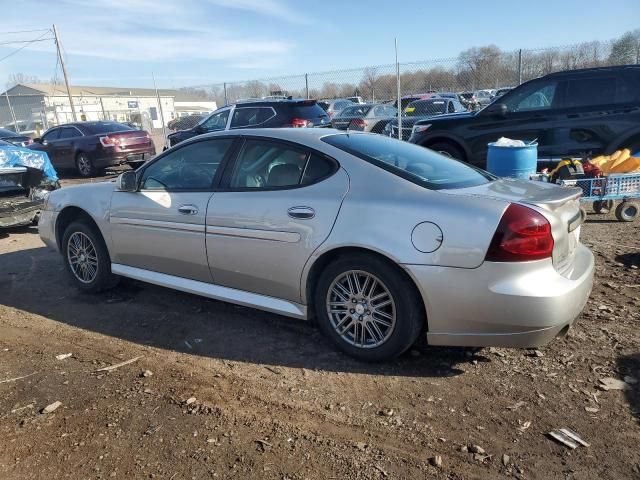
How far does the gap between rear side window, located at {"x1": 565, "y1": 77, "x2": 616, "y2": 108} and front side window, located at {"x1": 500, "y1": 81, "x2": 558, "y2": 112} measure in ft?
0.82

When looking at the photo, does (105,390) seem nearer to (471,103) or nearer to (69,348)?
(69,348)

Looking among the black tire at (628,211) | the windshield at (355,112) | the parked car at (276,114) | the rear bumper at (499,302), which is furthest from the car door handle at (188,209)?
the windshield at (355,112)

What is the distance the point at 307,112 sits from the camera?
1205cm

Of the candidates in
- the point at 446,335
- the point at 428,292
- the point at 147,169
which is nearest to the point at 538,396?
the point at 446,335

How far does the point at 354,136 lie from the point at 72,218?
2.98 metres

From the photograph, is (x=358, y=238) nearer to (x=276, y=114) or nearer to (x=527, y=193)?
(x=527, y=193)

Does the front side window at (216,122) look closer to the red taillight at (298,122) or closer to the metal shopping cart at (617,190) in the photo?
the red taillight at (298,122)

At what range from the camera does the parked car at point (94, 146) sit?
1409 cm

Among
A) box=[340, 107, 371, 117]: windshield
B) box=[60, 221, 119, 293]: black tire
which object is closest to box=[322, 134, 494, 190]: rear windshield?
box=[60, 221, 119, 293]: black tire

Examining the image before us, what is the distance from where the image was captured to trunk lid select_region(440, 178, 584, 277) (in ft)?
9.84

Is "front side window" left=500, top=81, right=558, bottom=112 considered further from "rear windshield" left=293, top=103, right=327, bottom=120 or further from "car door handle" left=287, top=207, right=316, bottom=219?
"car door handle" left=287, top=207, right=316, bottom=219

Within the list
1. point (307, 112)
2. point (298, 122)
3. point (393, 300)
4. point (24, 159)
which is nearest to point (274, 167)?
point (393, 300)

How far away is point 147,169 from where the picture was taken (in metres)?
4.52

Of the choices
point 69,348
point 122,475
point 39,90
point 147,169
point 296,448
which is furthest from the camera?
point 39,90
